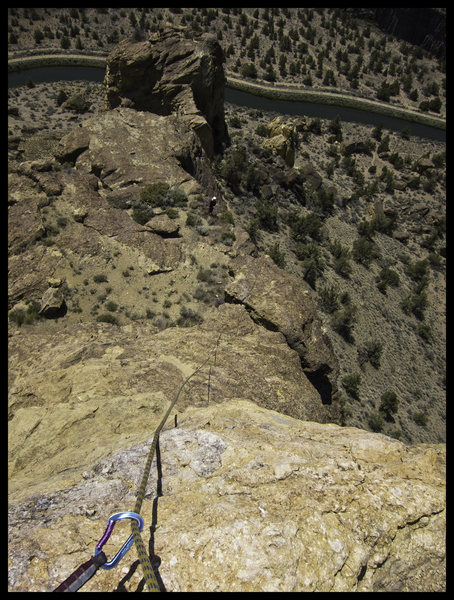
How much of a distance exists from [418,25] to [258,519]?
118 meters

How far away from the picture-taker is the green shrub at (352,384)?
19.0 meters

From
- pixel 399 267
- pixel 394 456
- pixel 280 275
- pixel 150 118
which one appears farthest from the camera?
pixel 399 267

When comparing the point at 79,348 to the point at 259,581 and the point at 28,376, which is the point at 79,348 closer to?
the point at 28,376

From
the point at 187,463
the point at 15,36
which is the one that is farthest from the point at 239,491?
the point at 15,36

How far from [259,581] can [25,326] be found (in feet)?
35.9

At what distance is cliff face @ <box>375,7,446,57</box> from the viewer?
3327 inches

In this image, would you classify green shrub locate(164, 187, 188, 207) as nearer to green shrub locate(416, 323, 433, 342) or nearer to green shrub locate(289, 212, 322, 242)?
green shrub locate(289, 212, 322, 242)

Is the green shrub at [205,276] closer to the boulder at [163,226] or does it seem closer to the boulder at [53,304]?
the boulder at [163,226]

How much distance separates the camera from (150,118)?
2198 cm

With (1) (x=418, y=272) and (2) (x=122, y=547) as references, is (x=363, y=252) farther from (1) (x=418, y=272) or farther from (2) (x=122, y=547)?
(2) (x=122, y=547)

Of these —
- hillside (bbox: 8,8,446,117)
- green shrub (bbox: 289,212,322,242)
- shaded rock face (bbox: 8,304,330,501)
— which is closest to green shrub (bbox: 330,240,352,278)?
green shrub (bbox: 289,212,322,242)

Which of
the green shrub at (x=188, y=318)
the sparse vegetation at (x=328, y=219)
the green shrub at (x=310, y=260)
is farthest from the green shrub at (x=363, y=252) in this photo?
the green shrub at (x=188, y=318)

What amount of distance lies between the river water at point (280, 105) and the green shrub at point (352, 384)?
4895 centimetres

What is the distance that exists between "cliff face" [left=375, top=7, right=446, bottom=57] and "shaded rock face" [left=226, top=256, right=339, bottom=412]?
105 meters
